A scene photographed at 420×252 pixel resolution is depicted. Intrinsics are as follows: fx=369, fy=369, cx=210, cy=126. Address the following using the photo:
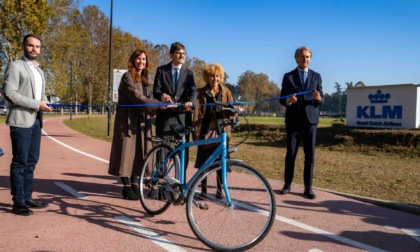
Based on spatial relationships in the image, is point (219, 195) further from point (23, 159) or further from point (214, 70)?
point (23, 159)

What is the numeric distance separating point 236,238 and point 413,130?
12.1 metres

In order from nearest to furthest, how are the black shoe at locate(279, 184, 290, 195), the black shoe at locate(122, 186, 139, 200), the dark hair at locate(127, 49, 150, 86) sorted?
the dark hair at locate(127, 49, 150, 86) < the black shoe at locate(122, 186, 139, 200) < the black shoe at locate(279, 184, 290, 195)

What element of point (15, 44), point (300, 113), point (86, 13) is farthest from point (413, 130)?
point (86, 13)

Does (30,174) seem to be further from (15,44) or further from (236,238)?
(15,44)

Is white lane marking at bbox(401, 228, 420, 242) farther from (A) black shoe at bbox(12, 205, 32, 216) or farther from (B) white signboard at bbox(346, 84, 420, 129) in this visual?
(B) white signboard at bbox(346, 84, 420, 129)

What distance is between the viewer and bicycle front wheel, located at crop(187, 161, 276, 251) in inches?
139

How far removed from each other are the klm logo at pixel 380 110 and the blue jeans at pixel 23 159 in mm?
13743

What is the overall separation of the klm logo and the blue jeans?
541 inches

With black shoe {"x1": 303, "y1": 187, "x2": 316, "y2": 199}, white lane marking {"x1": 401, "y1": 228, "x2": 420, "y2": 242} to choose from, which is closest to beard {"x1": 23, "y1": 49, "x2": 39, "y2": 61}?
black shoe {"x1": 303, "y1": 187, "x2": 316, "y2": 199}

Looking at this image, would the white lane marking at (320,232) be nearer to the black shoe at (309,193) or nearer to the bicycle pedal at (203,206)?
the bicycle pedal at (203,206)

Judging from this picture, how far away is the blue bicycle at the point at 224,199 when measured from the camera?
3586 mm

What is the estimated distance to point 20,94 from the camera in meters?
4.40

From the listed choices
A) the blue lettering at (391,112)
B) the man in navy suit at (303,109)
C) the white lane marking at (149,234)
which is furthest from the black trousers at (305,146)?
the blue lettering at (391,112)

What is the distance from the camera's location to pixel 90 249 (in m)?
3.54
